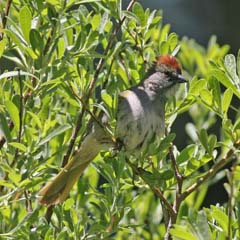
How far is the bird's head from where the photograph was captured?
3271 millimetres

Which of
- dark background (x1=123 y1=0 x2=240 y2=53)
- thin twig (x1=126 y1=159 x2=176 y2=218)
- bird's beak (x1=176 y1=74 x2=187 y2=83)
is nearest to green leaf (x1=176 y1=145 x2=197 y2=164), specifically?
thin twig (x1=126 y1=159 x2=176 y2=218)

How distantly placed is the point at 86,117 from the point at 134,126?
0.47 m

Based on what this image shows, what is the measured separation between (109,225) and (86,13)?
2.09 ft

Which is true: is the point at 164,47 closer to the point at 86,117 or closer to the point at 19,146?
the point at 86,117

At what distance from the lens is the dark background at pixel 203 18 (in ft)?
27.4

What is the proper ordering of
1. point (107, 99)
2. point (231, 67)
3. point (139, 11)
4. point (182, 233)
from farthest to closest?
point (139, 11)
point (107, 99)
point (231, 67)
point (182, 233)

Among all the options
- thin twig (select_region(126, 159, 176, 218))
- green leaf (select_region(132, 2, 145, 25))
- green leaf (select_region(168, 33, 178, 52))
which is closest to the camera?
thin twig (select_region(126, 159, 176, 218))

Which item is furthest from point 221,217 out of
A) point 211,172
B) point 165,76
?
point 165,76

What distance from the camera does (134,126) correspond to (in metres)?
3.22

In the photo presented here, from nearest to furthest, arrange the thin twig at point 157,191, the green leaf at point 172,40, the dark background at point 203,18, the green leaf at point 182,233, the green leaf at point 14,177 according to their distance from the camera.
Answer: the green leaf at point 182,233
the green leaf at point 14,177
the thin twig at point 157,191
the green leaf at point 172,40
the dark background at point 203,18

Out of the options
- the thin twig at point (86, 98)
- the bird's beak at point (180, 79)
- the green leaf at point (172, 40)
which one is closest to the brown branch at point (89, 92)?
the thin twig at point (86, 98)

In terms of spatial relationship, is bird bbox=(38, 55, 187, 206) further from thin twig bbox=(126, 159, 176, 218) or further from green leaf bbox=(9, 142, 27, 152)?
green leaf bbox=(9, 142, 27, 152)

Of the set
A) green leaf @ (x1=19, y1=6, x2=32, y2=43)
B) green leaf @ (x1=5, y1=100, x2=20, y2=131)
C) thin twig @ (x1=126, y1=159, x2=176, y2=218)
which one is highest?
green leaf @ (x1=19, y1=6, x2=32, y2=43)

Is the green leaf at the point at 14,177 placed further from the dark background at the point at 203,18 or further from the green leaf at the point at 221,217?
the dark background at the point at 203,18
